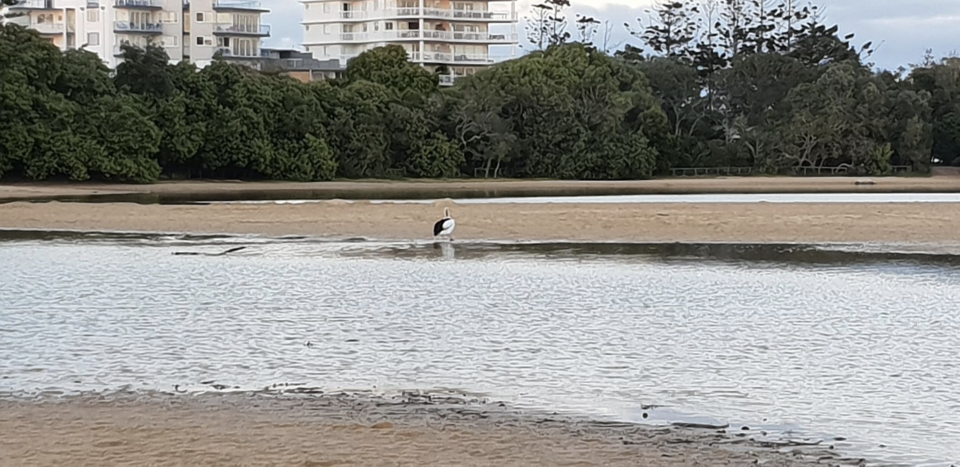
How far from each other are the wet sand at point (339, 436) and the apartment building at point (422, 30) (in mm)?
122056

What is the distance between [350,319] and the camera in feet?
59.9

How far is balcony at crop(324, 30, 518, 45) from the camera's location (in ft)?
446

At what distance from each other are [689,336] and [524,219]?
21.3 meters

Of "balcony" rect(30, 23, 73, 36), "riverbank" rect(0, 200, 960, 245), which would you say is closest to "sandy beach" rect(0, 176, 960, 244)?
"riverbank" rect(0, 200, 960, 245)

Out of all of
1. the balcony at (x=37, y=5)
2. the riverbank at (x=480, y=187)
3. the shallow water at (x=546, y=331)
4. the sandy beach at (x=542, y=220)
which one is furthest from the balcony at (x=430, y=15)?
the shallow water at (x=546, y=331)

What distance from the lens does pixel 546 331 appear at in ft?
56.1

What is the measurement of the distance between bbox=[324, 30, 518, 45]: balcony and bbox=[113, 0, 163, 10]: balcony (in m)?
20.4

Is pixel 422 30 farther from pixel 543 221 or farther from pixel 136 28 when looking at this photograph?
pixel 543 221

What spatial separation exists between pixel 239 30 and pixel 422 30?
17.8m

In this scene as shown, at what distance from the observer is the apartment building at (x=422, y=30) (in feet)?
447

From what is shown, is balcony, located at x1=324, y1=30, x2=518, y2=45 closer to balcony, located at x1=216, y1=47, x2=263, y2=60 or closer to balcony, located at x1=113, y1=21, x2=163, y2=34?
balcony, located at x1=216, y1=47, x2=263, y2=60

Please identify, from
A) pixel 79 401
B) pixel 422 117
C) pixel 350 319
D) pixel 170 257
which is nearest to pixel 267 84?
pixel 422 117

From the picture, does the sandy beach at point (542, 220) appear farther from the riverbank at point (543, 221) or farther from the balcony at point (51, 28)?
the balcony at point (51, 28)

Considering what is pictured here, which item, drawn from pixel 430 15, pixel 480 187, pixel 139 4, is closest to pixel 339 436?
pixel 480 187
